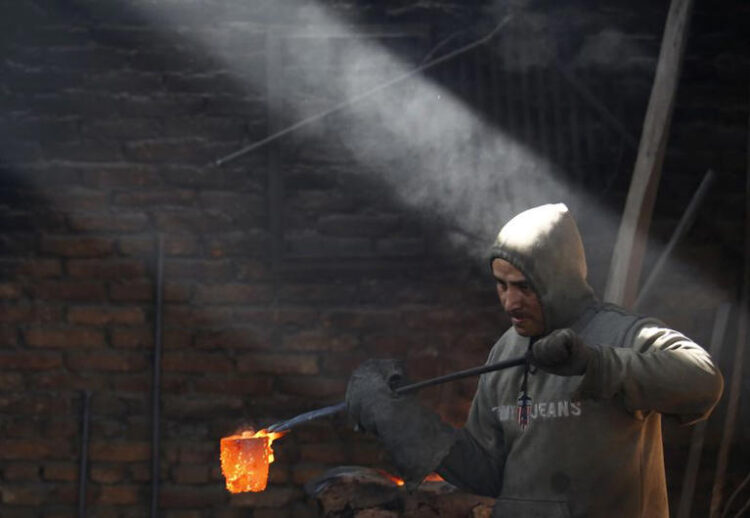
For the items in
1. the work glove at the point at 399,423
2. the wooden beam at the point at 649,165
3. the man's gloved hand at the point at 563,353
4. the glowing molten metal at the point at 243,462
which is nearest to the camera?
the man's gloved hand at the point at 563,353

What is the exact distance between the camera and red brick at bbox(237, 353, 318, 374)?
428 centimetres

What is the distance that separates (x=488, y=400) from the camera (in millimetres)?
2902

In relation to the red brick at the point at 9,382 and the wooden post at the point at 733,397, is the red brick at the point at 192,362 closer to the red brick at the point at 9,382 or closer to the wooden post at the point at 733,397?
the red brick at the point at 9,382

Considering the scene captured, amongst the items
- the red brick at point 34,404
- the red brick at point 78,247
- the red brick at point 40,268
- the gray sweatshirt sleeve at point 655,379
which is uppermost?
the gray sweatshirt sleeve at point 655,379

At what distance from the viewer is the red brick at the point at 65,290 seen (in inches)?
169

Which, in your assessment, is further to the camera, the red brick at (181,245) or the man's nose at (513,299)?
the red brick at (181,245)

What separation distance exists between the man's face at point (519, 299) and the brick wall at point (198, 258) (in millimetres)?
1562

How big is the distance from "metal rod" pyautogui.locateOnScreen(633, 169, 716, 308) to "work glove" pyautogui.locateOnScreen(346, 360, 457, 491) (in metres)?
1.55

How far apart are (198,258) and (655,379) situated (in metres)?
2.43

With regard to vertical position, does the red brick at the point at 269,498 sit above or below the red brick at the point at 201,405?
below

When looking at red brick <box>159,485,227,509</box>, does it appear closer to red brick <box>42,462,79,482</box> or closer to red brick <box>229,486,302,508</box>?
red brick <box>229,486,302,508</box>

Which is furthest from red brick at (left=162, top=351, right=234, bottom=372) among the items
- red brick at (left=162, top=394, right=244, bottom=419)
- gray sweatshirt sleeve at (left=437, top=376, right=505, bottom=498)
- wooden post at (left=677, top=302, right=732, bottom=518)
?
wooden post at (left=677, top=302, right=732, bottom=518)

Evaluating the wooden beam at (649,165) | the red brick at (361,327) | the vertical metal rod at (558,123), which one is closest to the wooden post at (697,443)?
the wooden beam at (649,165)

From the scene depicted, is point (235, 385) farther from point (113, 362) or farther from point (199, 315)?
point (113, 362)
